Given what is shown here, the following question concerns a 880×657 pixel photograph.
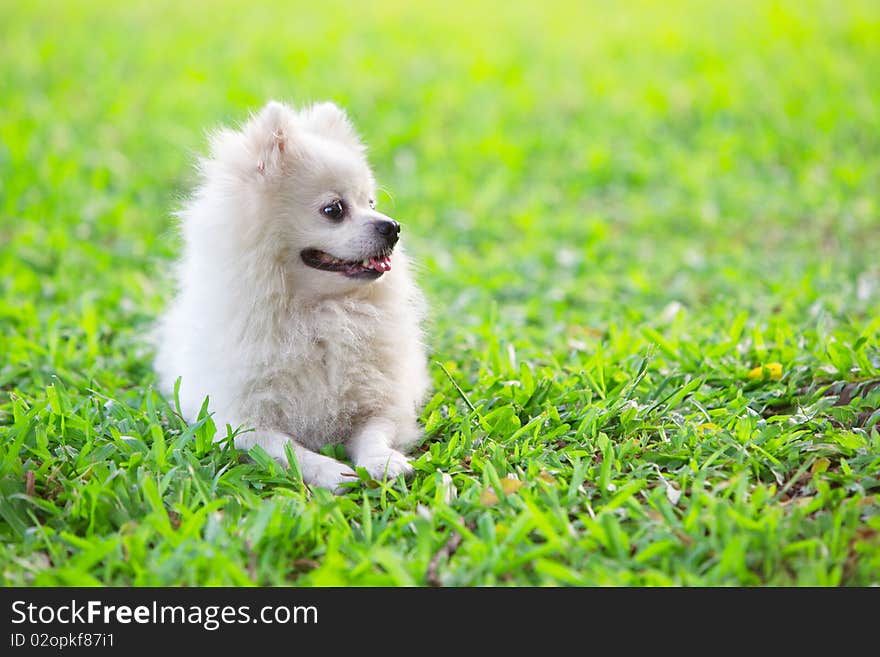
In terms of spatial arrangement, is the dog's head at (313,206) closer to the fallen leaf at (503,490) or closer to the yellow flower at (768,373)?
the fallen leaf at (503,490)

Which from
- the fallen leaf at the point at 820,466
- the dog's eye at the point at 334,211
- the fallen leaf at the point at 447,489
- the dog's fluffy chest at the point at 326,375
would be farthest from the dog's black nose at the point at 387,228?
the fallen leaf at the point at 820,466

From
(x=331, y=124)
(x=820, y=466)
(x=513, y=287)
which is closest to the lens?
(x=820, y=466)

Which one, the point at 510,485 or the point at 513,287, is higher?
the point at 513,287

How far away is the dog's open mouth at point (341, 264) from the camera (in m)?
3.34

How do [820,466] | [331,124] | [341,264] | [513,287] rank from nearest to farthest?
[820,466] → [341,264] → [331,124] → [513,287]

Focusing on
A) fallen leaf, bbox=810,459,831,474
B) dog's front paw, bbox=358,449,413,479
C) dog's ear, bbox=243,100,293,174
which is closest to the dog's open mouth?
dog's ear, bbox=243,100,293,174

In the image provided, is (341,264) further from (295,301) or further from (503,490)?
(503,490)

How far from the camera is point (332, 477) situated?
3104 millimetres

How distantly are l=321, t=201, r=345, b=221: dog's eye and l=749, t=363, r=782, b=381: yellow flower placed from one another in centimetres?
183

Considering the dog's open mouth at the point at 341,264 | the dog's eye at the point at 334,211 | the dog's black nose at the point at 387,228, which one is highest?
the dog's eye at the point at 334,211

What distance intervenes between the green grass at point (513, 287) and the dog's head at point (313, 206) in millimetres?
669

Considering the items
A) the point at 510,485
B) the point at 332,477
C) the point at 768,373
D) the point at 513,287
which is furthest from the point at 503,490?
the point at 513,287

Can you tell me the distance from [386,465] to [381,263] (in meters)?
0.74

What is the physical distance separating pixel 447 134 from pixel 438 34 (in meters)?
3.17
